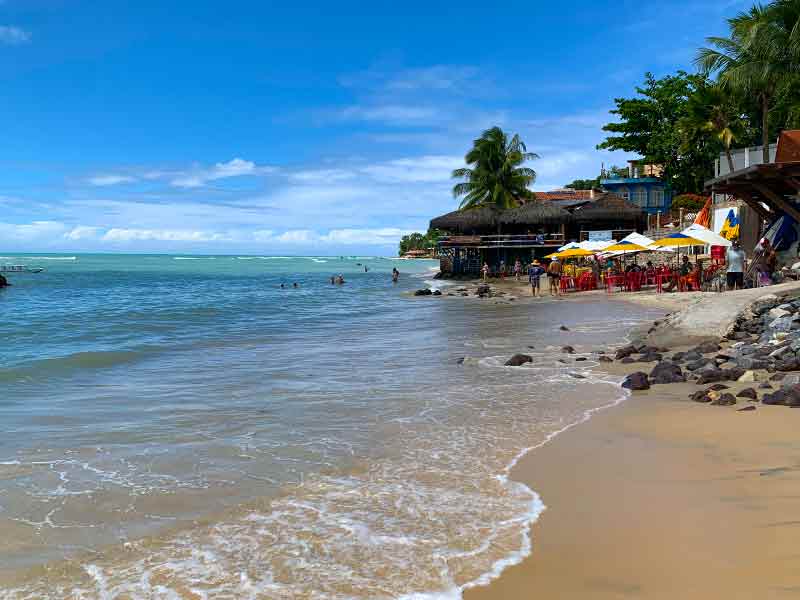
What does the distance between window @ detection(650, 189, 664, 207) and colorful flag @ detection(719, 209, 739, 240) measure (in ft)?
85.6

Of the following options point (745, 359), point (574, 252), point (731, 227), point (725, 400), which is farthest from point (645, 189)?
point (725, 400)

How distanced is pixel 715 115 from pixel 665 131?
862 centimetres

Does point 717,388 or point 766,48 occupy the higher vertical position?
point 766,48

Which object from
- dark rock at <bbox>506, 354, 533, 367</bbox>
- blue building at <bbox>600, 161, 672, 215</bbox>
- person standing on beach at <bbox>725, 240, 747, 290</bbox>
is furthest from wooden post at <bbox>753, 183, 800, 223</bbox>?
blue building at <bbox>600, 161, 672, 215</bbox>

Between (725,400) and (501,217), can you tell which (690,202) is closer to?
(501,217)

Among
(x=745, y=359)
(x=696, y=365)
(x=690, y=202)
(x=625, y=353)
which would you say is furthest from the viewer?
(x=690, y=202)

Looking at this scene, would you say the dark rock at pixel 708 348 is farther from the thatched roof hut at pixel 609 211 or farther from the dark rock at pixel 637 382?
the thatched roof hut at pixel 609 211

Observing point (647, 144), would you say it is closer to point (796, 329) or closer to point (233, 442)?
point (796, 329)

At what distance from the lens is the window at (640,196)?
50.8m

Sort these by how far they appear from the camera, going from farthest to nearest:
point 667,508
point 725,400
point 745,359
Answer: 1. point 745,359
2. point 725,400
3. point 667,508

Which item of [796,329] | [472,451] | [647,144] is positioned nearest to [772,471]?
[472,451]

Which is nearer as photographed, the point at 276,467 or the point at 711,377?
the point at 276,467

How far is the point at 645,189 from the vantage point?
50750 mm

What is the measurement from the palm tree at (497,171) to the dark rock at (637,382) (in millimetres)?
38450
